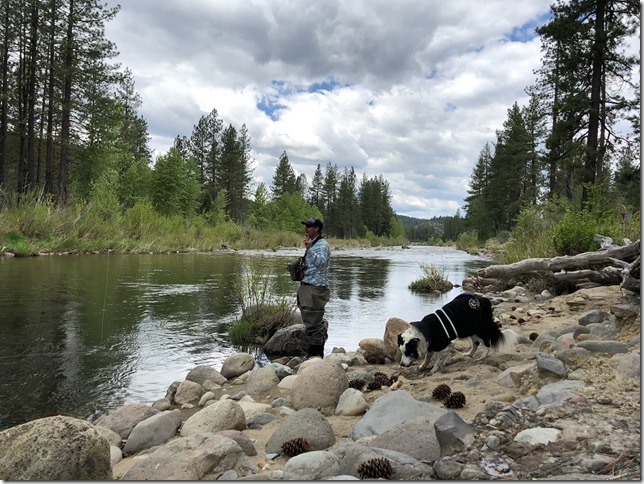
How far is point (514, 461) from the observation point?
7.72ft

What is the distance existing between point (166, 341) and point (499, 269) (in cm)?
710

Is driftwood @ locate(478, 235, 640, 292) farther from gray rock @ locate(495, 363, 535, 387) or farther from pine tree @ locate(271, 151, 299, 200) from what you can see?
pine tree @ locate(271, 151, 299, 200)

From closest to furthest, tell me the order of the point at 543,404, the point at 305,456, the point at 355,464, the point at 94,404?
the point at 355,464
the point at 305,456
the point at 543,404
the point at 94,404

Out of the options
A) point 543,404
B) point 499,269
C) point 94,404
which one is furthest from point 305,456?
point 499,269

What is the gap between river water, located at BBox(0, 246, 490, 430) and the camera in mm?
5191

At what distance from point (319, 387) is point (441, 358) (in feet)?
5.40

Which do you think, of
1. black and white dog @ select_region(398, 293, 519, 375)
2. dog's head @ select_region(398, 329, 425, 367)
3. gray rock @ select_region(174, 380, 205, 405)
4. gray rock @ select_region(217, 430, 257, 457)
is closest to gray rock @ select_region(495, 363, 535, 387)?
black and white dog @ select_region(398, 293, 519, 375)

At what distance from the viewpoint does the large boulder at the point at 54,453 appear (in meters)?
2.73

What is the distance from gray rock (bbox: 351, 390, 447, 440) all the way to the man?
2982 mm

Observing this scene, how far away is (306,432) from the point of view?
11.0 feet

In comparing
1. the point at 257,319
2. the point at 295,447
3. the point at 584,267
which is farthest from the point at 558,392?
the point at 584,267

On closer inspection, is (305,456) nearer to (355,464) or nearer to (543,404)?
(355,464)

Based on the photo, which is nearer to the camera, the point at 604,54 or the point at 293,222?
the point at 604,54

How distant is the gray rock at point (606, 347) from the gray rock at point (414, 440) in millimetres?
2026
